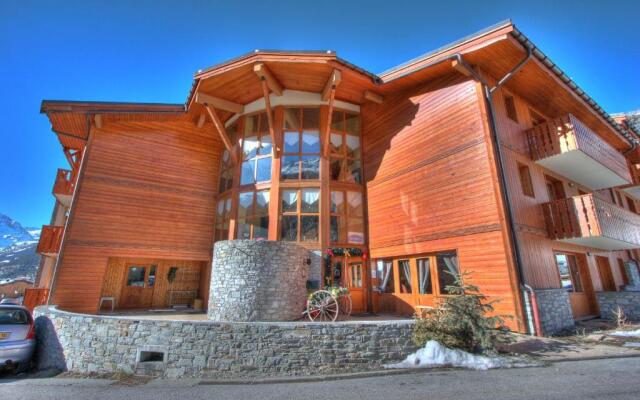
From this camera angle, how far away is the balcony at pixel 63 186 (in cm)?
1254

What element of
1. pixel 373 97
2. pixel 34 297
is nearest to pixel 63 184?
pixel 34 297

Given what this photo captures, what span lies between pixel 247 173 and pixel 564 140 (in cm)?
1107

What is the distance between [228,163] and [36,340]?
8.63 meters

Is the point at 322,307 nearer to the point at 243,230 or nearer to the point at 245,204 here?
the point at 243,230

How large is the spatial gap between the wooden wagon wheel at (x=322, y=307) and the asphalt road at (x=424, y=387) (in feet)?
10.9

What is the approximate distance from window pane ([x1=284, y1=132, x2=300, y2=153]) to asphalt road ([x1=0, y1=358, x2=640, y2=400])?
8.70 metres

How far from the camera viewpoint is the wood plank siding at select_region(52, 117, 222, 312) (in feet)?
34.9

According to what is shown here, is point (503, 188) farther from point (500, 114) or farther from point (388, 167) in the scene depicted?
point (388, 167)

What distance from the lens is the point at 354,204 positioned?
11750 mm

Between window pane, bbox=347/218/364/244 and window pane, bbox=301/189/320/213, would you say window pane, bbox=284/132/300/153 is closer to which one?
window pane, bbox=301/189/320/213

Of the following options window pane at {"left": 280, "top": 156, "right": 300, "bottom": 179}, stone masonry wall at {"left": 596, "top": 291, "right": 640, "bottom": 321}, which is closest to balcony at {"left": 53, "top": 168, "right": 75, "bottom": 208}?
window pane at {"left": 280, "top": 156, "right": 300, "bottom": 179}

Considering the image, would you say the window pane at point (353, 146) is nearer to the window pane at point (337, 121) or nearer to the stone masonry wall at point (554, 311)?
the window pane at point (337, 121)

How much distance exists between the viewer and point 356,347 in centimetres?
564

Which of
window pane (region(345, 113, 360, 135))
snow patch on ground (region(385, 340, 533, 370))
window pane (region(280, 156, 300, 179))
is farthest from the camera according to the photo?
window pane (region(345, 113, 360, 135))
